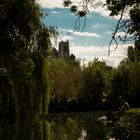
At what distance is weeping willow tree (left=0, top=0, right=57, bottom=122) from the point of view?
20.8m

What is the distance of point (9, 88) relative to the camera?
Answer: 28234 mm

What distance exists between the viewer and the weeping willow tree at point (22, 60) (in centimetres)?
2083

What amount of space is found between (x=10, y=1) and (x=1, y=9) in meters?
0.72

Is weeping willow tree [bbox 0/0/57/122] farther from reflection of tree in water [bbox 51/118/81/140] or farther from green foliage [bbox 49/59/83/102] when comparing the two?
green foliage [bbox 49/59/83/102]

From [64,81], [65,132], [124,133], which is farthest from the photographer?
[64,81]

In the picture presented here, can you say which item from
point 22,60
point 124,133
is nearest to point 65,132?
point 124,133

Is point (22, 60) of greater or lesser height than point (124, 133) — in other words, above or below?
above

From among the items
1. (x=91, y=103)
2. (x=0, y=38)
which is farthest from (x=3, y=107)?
(x=91, y=103)

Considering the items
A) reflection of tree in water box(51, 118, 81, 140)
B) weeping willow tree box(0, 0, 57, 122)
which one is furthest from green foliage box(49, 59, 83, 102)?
reflection of tree in water box(51, 118, 81, 140)

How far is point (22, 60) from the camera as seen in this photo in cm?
2373

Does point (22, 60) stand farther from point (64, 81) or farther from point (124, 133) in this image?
point (64, 81)

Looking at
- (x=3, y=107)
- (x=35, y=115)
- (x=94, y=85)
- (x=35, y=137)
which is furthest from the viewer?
(x=94, y=85)

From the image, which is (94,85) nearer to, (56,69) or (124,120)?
(56,69)

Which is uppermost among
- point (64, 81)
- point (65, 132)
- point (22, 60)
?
point (22, 60)
